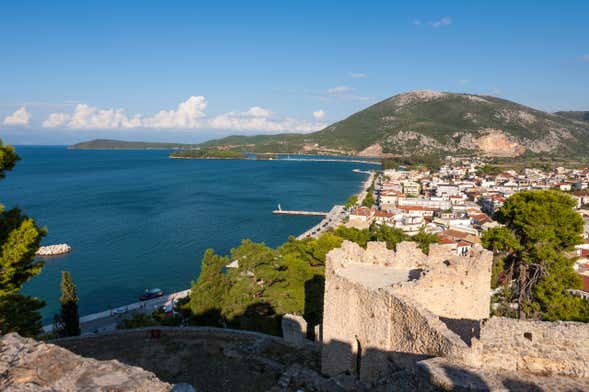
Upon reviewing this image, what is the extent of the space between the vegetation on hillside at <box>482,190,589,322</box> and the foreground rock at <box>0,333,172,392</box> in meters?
17.9

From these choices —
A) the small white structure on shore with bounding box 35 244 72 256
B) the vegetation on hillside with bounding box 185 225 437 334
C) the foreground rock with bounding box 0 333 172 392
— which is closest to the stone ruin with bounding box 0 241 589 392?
the foreground rock with bounding box 0 333 172 392

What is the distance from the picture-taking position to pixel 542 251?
58.5ft

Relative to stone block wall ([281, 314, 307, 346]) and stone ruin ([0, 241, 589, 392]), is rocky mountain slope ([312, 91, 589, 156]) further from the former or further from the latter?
stone ruin ([0, 241, 589, 392])

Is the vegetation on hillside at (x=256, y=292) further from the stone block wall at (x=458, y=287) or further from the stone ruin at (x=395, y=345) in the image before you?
the stone block wall at (x=458, y=287)

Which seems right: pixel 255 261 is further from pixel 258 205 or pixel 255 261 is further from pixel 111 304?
pixel 258 205

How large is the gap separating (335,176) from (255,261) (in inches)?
4384

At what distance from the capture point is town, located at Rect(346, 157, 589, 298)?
42250mm

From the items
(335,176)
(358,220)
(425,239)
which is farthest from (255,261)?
(335,176)

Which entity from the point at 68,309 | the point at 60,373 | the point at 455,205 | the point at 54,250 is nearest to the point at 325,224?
the point at 455,205

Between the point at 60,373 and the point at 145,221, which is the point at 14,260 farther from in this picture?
the point at 145,221

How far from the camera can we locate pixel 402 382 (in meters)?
5.78

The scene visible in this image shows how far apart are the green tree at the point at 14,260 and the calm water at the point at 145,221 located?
69.4ft

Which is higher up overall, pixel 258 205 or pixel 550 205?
pixel 550 205

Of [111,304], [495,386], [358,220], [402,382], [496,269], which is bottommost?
[111,304]
